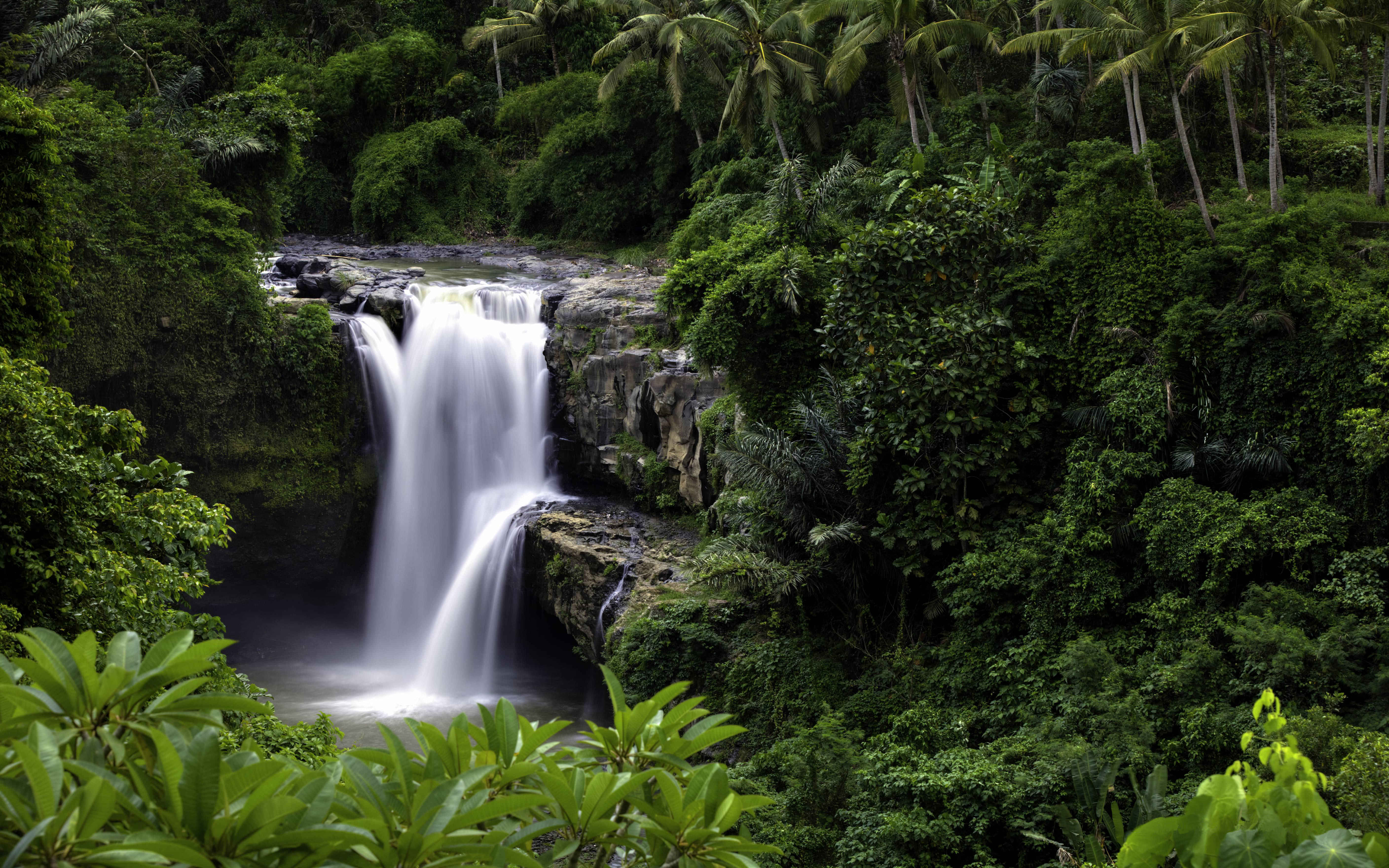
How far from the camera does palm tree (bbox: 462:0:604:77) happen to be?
32.2 m

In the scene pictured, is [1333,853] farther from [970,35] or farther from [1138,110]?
[970,35]

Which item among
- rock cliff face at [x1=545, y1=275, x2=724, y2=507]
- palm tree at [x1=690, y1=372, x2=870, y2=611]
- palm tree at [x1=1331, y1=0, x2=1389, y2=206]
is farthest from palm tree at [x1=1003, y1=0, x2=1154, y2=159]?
rock cliff face at [x1=545, y1=275, x2=724, y2=507]

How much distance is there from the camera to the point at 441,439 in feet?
60.3

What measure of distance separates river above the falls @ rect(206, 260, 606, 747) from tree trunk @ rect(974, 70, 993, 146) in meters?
10.1

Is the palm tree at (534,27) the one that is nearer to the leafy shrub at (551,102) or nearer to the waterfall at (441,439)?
the leafy shrub at (551,102)

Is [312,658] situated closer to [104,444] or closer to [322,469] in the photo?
[322,469]

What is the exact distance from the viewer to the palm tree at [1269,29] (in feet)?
35.4

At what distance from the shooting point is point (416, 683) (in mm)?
15898

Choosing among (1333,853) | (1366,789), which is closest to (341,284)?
(1366,789)

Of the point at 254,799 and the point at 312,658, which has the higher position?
the point at 254,799

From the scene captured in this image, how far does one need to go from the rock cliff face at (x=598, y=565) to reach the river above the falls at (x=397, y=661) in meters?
1.00

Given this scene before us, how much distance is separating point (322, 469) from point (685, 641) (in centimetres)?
1000

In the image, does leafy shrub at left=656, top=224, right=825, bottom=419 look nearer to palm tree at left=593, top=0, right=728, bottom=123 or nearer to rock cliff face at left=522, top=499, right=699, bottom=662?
rock cliff face at left=522, top=499, right=699, bottom=662

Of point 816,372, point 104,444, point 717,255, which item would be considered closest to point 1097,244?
point 816,372
